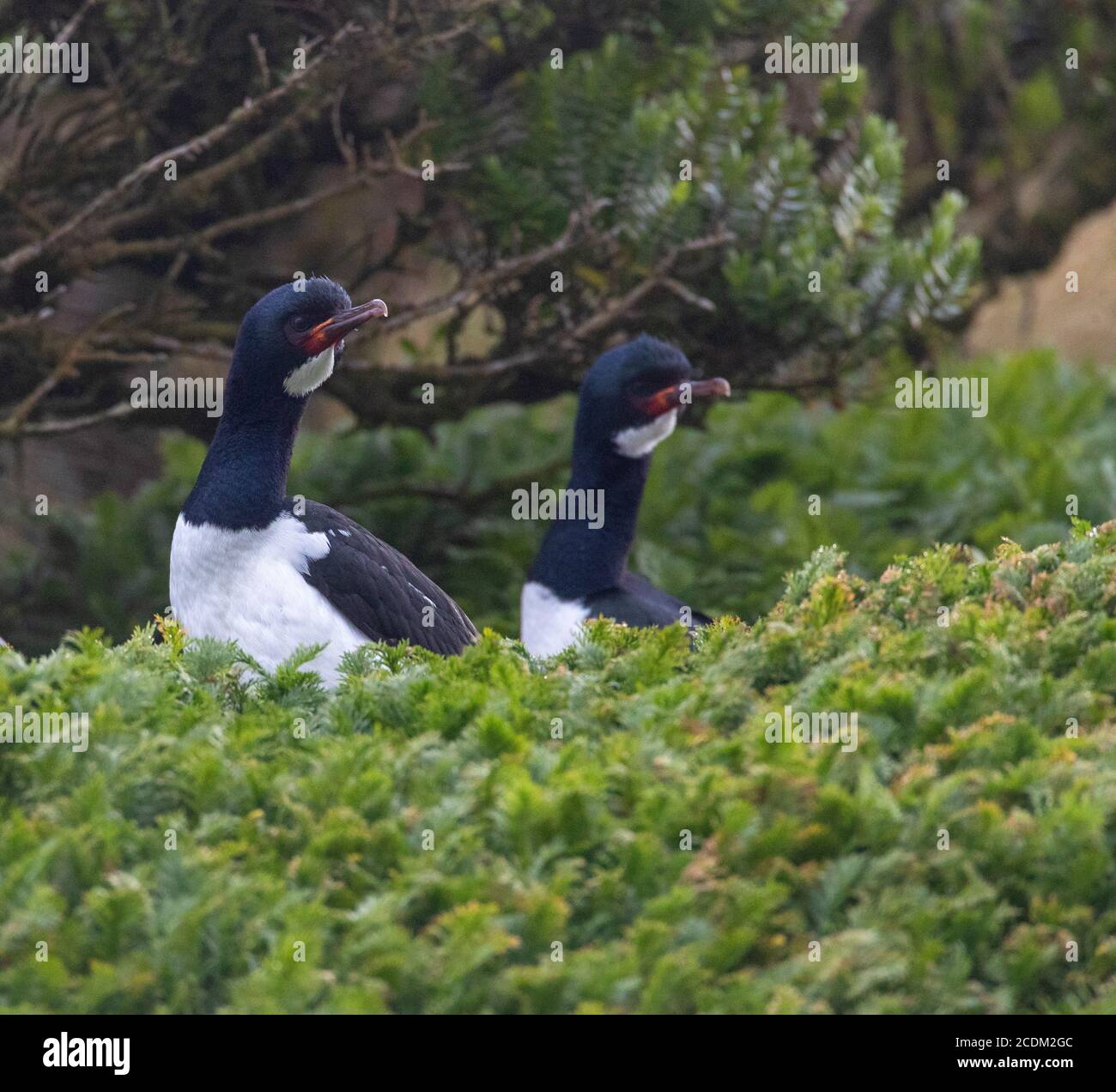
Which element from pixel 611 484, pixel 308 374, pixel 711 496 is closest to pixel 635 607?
pixel 611 484

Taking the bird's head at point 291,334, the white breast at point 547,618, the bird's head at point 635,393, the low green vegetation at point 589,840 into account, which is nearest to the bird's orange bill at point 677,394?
the bird's head at point 635,393

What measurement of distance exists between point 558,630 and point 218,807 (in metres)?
3.40

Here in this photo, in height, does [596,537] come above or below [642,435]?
below

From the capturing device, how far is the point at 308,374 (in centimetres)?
597

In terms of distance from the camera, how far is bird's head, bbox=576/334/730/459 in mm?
7277

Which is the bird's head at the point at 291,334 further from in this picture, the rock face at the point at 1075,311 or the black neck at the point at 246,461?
the rock face at the point at 1075,311

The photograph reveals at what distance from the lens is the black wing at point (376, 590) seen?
5719 millimetres

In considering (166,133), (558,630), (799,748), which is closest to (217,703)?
(799,748)

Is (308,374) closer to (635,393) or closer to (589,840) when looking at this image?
(635,393)

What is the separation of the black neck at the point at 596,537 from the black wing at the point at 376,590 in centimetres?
102

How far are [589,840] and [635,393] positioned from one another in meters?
3.97

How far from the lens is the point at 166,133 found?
8.11m
